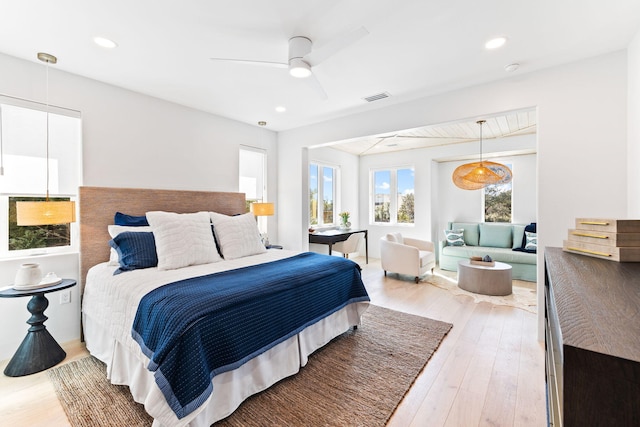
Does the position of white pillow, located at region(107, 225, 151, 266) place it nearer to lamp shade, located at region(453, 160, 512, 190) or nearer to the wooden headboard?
the wooden headboard

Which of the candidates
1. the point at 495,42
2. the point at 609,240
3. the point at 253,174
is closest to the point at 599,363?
the point at 609,240

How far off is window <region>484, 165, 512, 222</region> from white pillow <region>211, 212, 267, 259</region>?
500cm

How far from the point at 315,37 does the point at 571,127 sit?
8.14ft

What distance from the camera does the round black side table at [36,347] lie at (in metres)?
2.20

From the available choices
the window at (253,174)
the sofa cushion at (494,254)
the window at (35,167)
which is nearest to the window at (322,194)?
the window at (253,174)

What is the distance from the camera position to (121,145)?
312cm

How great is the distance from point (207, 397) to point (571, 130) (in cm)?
361

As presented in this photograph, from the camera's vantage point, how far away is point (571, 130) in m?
2.61

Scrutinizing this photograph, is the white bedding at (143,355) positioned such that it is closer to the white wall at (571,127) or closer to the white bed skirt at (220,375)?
the white bed skirt at (220,375)

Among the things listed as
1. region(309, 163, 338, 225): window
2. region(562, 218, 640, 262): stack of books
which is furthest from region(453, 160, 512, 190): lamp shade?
region(562, 218, 640, 262): stack of books

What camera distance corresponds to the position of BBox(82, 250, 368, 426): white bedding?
1696mm

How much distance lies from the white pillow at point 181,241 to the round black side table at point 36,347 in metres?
0.81

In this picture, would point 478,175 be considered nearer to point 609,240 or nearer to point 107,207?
point 609,240

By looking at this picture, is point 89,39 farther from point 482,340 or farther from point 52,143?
point 482,340
